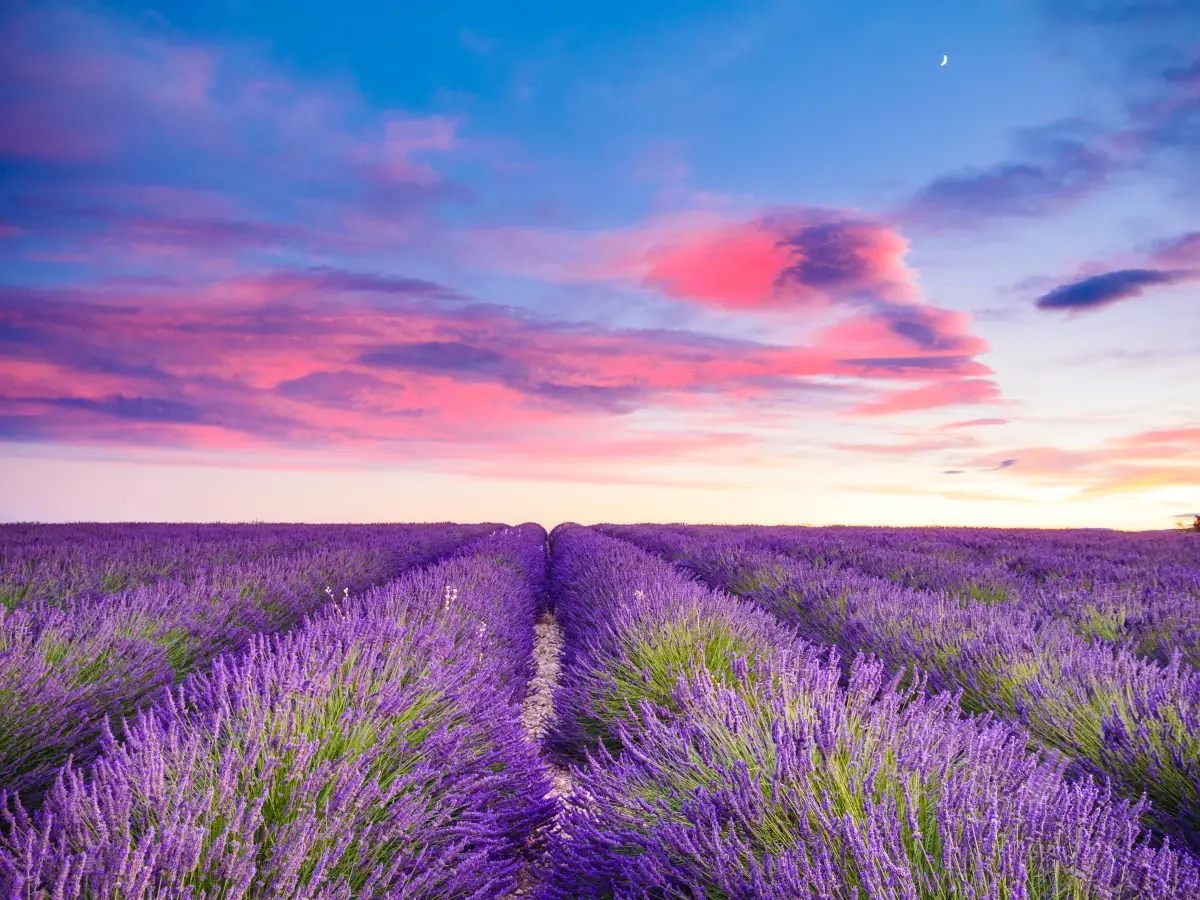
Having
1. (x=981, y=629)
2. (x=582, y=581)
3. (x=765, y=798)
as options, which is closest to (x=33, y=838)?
(x=765, y=798)

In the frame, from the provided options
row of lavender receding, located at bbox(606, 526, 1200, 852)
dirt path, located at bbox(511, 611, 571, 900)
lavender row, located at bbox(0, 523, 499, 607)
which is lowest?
dirt path, located at bbox(511, 611, 571, 900)

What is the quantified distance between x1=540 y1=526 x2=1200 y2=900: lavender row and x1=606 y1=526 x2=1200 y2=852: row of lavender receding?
1.04ft

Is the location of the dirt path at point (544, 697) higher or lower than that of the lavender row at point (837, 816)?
lower

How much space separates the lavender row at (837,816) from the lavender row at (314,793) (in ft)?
1.35

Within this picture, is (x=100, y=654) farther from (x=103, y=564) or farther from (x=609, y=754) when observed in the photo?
(x=103, y=564)

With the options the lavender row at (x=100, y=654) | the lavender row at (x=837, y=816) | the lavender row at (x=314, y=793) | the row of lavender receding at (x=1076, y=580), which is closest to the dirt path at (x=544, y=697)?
the lavender row at (x=314, y=793)

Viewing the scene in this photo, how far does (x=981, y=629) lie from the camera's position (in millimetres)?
4352

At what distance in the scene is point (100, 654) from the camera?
405cm

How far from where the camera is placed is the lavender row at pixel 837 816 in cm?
146

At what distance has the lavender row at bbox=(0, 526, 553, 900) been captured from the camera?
5.03 feet

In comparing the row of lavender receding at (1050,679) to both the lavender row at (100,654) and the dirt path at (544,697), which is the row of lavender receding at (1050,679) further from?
the lavender row at (100,654)

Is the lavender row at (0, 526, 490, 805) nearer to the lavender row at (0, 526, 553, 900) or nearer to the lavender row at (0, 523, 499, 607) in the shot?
the lavender row at (0, 526, 553, 900)

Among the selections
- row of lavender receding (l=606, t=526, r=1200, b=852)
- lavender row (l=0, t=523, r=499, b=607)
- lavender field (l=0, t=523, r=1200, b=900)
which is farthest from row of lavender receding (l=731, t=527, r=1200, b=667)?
lavender row (l=0, t=523, r=499, b=607)

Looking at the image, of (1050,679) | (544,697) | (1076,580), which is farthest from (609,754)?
(1076,580)
